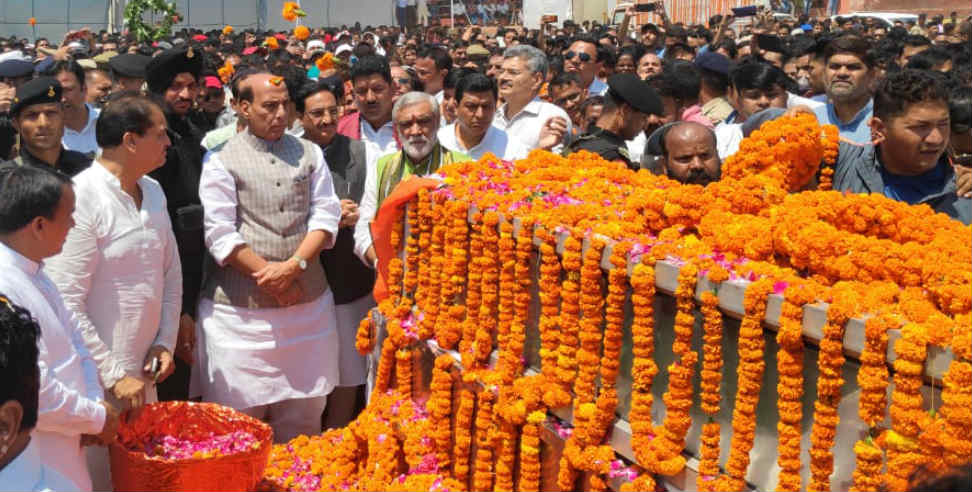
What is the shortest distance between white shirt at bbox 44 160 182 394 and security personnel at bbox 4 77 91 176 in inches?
31.4

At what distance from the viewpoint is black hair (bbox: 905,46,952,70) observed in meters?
7.87

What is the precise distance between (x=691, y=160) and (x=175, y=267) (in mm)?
2321

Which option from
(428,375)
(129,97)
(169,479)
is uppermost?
(129,97)

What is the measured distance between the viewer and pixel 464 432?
3.98 m

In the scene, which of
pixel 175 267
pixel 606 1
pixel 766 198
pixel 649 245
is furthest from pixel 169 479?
pixel 606 1

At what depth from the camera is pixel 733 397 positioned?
2857mm

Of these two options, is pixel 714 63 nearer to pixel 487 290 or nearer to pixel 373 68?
pixel 373 68

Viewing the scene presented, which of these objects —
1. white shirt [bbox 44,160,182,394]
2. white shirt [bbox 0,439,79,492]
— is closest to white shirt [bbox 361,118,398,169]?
white shirt [bbox 44,160,182,394]

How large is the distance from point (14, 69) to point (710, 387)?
6664 millimetres

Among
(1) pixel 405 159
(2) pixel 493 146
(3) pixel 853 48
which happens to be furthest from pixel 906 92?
(2) pixel 493 146

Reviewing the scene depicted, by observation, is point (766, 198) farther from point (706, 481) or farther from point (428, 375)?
point (428, 375)

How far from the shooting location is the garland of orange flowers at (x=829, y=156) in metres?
3.62

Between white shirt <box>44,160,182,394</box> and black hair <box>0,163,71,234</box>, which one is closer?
black hair <box>0,163,71,234</box>

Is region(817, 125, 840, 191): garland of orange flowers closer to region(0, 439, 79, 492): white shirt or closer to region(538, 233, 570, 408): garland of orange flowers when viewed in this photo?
region(538, 233, 570, 408): garland of orange flowers
